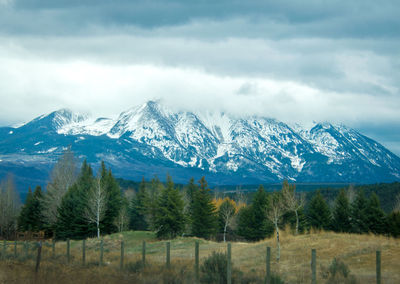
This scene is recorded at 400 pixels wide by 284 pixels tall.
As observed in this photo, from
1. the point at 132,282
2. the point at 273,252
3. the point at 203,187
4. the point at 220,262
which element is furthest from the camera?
Answer: the point at 203,187

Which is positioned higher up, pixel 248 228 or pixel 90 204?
pixel 90 204

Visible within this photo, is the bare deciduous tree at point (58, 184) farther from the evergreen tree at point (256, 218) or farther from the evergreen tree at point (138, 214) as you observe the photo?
the evergreen tree at point (256, 218)

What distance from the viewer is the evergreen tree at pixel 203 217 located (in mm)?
74188

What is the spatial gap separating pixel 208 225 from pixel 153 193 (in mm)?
16892

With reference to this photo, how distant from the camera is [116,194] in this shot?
66.3 metres

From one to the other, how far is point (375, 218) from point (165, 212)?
3140 cm

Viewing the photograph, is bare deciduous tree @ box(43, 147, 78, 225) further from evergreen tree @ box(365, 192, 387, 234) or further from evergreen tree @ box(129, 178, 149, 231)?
evergreen tree @ box(365, 192, 387, 234)

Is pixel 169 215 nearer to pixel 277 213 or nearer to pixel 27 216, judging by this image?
pixel 277 213

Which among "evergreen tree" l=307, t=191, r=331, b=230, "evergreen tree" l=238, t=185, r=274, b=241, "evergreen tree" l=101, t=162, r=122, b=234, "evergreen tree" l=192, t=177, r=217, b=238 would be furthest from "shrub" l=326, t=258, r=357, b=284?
"evergreen tree" l=192, t=177, r=217, b=238

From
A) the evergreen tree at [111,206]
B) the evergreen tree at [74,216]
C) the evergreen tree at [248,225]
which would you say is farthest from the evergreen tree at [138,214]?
the evergreen tree at [74,216]

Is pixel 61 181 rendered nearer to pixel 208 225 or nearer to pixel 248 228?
pixel 208 225

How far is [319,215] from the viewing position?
227 ft

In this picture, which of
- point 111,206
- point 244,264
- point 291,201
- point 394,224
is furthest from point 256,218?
point 244,264

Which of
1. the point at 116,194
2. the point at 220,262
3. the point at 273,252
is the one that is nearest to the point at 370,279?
the point at 220,262
